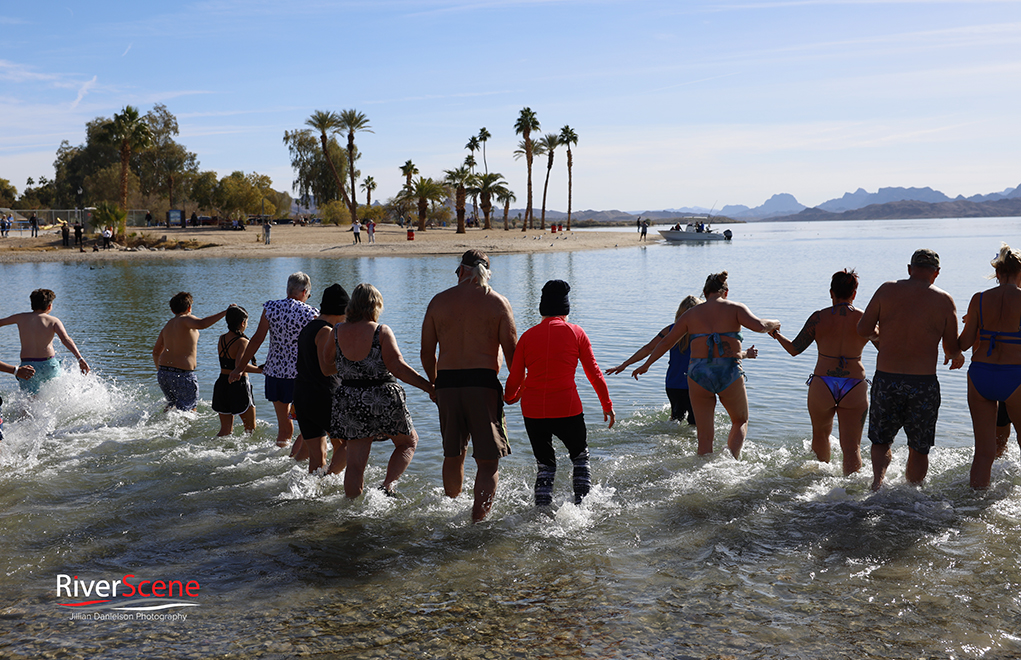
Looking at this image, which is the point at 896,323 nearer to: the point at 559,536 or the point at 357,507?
the point at 559,536

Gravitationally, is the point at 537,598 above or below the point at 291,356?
below

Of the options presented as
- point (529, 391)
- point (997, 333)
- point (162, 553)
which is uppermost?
point (997, 333)

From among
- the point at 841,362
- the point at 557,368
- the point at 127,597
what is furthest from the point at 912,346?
the point at 127,597

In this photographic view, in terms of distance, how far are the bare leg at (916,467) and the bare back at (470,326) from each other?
3.74 m

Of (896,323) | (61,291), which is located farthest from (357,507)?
(61,291)

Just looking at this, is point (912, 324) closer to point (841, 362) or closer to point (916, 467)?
point (841, 362)

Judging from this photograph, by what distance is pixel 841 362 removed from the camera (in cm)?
653

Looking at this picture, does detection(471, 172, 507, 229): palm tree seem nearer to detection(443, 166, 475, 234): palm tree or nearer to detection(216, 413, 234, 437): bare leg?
detection(443, 166, 475, 234): palm tree

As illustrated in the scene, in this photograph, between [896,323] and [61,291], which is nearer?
[896,323]

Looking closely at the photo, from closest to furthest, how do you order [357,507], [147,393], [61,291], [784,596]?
[784,596] → [357,507] → [147,393] → [61,291]

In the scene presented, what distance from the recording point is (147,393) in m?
11.5

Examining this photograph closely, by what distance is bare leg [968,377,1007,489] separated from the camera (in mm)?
6156

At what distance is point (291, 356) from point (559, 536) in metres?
3.26

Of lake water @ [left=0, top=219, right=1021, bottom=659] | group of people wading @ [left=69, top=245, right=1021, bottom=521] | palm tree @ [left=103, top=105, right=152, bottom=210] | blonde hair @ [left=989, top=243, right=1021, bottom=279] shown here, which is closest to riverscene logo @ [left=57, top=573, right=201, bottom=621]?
lake water @ [left=0, top=219, right=1021, bottom=659]
